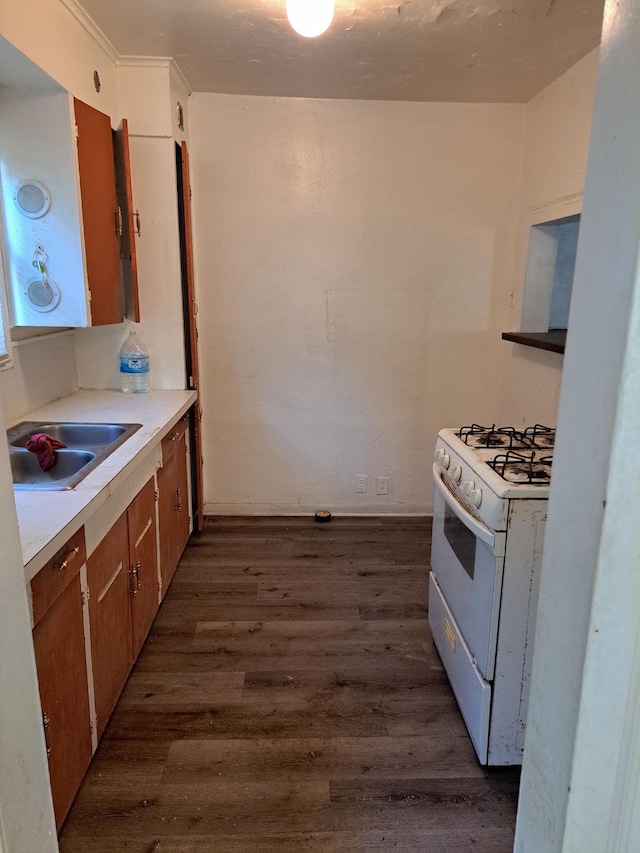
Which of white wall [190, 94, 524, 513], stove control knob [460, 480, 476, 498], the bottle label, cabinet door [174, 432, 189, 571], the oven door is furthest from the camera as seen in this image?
white wall [190, 94, 524, 513]

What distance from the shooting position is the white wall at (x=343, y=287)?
3254 millimetres

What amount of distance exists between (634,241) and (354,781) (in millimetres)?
1754

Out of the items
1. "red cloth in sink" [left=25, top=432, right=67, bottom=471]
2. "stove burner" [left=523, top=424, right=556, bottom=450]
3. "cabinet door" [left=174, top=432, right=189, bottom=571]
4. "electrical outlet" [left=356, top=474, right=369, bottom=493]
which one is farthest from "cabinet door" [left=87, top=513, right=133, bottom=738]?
"electrical outlet" [left=356, top=474, right=369, bottom=493]

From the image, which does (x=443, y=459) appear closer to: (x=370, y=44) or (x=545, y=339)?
(x=545, y=339)

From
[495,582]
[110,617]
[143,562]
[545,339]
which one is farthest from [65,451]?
[545,339]

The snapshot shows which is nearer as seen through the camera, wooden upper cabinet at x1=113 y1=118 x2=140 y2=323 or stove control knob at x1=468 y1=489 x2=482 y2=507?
stove control knob at x1=468 y1=489 x2=482 y2=507

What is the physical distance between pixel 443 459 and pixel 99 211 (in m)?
1.83

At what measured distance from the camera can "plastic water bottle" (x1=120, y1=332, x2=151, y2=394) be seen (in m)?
3.01

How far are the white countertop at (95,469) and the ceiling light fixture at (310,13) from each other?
1562 millimetres

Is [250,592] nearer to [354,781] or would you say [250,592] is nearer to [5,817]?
[354,781]

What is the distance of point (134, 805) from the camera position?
164 cm

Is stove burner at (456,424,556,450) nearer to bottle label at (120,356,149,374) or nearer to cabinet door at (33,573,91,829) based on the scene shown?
cabinet door at (33,573,91,829)

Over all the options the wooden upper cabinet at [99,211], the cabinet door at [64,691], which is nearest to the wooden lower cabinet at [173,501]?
the wooden upper cabinet at [99,211]

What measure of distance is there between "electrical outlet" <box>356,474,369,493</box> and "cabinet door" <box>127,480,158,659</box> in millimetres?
1619
